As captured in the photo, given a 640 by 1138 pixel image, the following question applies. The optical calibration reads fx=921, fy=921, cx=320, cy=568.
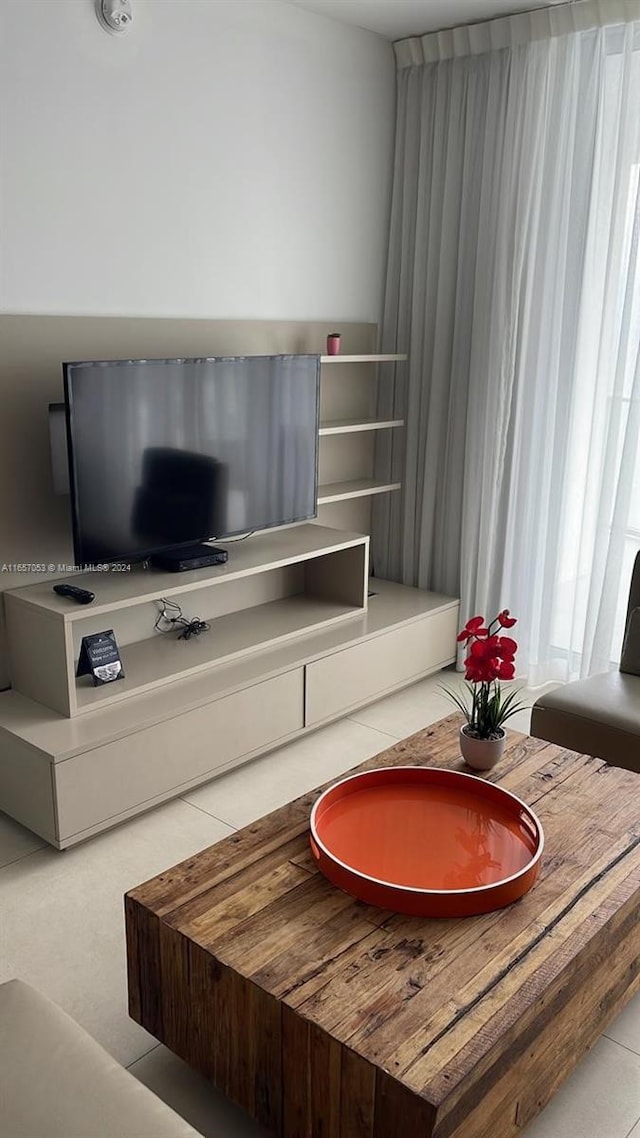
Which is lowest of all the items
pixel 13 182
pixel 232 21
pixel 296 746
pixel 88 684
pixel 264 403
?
pixel 296 746

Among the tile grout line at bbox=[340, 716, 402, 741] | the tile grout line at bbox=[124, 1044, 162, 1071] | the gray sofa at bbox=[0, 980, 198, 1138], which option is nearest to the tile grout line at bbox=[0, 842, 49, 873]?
the tile grout line at bbox=[124, 1044, 162, 1071]

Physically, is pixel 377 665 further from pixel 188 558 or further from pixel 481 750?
pixel 481 750

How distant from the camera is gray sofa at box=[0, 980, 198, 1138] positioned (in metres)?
1.27

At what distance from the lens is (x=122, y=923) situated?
2.38 meters

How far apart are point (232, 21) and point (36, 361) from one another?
1.48 m

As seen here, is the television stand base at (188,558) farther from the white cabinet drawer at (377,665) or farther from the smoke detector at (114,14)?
the smoke detector at (114,14)

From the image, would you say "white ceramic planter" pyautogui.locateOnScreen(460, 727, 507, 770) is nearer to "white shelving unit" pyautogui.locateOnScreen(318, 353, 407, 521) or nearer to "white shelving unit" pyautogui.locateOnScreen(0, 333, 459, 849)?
"white shelving unit" pyautogui.locateOnScreen(0, 333, 459, 849)

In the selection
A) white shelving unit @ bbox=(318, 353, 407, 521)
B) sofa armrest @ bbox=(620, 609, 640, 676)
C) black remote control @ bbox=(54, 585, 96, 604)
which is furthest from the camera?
white shelving unit @ bbox=(318, 353, 407, 521)

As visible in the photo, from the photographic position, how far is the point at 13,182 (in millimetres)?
2758

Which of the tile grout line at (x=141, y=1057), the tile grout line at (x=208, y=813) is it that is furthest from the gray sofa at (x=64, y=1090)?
the tile grout line at (x=208, y=813)

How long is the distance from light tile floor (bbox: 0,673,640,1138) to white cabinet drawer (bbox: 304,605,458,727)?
106mm

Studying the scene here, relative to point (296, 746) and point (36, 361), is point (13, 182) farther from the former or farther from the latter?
point (296, 746)

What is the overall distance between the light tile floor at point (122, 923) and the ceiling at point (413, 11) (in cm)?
270

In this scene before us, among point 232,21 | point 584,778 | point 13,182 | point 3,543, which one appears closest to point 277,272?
point 232,21
